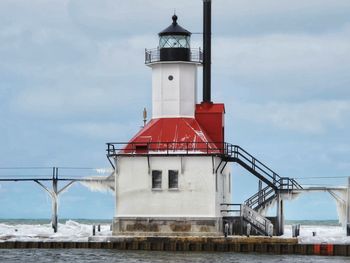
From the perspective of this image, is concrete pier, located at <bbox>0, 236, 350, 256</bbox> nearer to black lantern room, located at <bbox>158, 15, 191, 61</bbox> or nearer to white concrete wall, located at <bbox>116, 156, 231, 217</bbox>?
white concrete wall, located at <bbox>116, 156, 231, 217</bbox>

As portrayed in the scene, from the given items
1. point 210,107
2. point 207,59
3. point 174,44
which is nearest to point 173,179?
point 210,107

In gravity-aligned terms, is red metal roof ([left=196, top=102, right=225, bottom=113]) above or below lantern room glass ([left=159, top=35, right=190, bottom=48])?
below

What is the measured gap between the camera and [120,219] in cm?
6450

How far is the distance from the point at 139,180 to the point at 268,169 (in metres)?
7.53

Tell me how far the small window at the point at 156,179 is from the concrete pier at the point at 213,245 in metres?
3.15

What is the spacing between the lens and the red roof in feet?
211

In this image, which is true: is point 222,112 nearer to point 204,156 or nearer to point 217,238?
point 204,156

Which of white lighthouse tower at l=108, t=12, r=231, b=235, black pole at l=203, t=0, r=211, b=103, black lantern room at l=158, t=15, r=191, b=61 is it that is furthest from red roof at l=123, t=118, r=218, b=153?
black lantern room at l=158, t=15, r=191, b=61

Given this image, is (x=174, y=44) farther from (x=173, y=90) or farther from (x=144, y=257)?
(x=144, y=257)

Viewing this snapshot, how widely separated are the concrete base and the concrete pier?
1.30 m

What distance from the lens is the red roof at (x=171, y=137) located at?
6444 cm

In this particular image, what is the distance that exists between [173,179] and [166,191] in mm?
738

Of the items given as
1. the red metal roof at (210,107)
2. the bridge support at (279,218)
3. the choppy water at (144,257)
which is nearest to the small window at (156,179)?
the choppy water at (144,257)

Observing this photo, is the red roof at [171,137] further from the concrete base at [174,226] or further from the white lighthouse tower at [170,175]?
the concrete base at [174,226]
